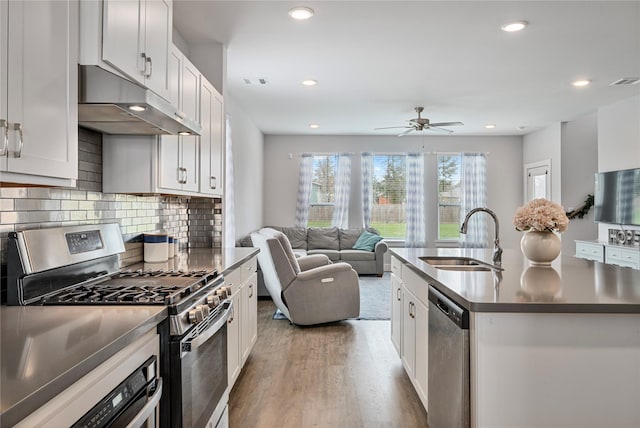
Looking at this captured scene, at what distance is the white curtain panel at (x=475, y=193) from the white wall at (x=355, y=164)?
17 centimetres

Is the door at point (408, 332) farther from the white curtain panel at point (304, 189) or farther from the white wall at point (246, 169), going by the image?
the white curtain panel at point (304, 189)

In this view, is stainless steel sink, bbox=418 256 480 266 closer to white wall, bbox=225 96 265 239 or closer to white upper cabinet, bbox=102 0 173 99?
white upper cabinet, bbox=102 0 173 99

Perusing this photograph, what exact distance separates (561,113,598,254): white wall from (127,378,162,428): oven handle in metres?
7.21

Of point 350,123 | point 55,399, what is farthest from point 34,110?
point 350,123

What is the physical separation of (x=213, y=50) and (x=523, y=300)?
125 inches

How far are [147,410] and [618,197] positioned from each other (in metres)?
6.05

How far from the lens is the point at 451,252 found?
3350mm

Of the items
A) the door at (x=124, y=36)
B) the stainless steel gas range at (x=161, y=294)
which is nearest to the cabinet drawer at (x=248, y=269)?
the stainless steel gas range at (x=161, y=294)

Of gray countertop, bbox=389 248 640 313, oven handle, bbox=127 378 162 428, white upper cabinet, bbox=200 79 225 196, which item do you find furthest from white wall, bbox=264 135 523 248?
oven handle, bbox=127 378 162 428

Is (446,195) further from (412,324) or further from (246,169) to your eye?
(412,324)

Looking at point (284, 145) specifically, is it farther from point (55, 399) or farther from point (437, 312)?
point (55, 399)

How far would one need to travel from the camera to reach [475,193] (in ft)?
27.7

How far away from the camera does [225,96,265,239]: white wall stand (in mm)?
5902

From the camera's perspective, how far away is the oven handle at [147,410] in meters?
1.16
